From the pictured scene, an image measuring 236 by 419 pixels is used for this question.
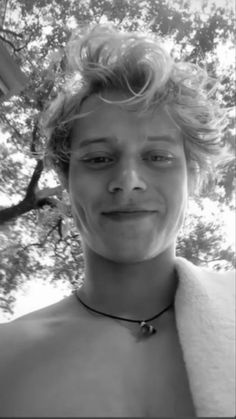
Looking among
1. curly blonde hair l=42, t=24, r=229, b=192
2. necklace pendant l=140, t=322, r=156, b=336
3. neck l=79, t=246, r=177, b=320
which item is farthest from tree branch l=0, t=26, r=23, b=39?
necklace pendant l=140, t=322, r=156, b=336

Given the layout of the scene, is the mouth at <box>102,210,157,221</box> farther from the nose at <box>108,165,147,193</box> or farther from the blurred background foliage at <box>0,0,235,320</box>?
the blurred background foliage at <box>0,0,235,320</box>

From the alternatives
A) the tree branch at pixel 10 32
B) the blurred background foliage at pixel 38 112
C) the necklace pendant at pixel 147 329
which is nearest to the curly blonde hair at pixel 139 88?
the necklace pendant at pixel 147 329

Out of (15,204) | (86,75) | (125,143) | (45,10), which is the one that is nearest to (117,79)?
(86,75)

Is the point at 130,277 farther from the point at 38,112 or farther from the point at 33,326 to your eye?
the point at 38,112

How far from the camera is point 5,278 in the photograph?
15.5 feet

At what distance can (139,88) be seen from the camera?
36.2 inches

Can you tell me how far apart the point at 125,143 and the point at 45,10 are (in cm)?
400

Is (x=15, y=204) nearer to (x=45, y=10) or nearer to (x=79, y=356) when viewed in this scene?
(x=45, y=10)

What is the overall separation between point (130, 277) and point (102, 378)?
0.22m

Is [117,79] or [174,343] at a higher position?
Answer: [117,79]

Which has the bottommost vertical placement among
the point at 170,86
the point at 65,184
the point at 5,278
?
the point at 5,278

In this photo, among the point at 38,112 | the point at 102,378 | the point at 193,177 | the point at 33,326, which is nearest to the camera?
the point at 102,378

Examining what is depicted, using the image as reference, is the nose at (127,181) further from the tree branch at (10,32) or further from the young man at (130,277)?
the tree branch at (10,32)

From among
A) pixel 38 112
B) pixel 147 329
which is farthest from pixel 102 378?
pixel 38 112
